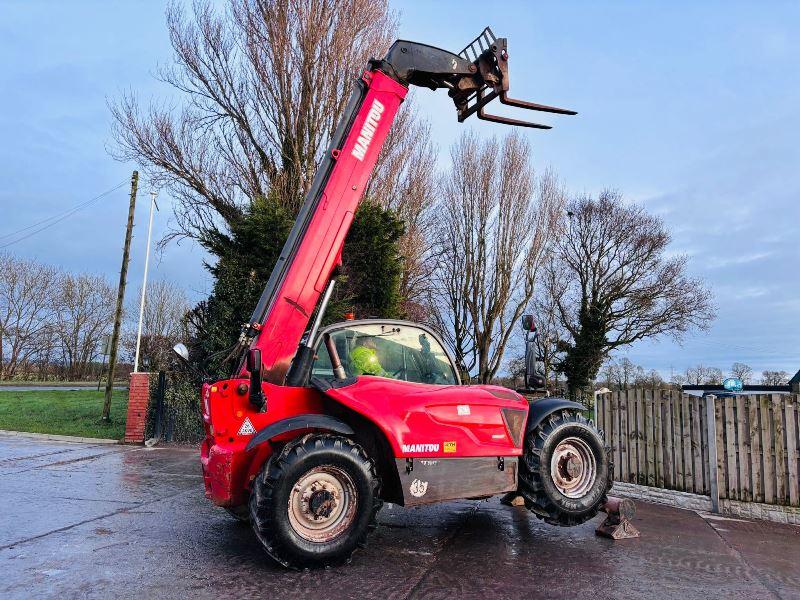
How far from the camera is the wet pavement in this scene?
3.65 m

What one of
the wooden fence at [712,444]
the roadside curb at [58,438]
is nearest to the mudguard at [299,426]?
the wooden fence at [712,444]

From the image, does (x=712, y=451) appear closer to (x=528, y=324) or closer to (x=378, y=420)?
(x=528, y=324)

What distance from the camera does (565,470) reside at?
4848 mm

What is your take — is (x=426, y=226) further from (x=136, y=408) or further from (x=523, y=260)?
(x=136, y=408)

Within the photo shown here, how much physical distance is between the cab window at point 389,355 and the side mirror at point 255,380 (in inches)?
31.0

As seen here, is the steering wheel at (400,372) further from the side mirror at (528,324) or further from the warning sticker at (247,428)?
the warning sticker at (247,428)

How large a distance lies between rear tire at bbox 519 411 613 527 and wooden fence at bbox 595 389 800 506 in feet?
9.94

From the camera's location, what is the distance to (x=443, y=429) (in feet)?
14.1

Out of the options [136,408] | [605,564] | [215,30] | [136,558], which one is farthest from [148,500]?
[215,30]

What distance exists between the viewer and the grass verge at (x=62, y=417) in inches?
535

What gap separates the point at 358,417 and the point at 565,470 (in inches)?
75.0

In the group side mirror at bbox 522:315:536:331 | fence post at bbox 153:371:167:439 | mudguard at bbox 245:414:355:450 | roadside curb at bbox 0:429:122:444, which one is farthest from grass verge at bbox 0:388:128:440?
side mirror at bbox 522:315:536:331

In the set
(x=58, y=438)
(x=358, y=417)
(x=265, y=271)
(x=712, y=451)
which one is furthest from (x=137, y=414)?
(x=712, y=451)

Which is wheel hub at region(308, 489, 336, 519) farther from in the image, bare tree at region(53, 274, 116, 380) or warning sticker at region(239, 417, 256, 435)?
bare tree at region(53, 274, 116, 380)
